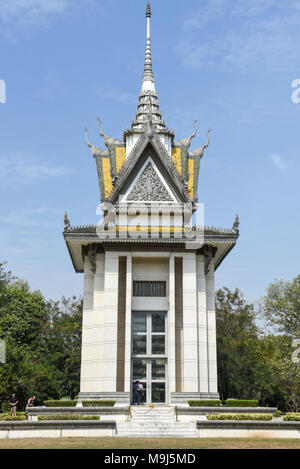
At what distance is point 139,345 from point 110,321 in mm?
2102

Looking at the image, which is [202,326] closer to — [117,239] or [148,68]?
[117,239]

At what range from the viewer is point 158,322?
27953 mm

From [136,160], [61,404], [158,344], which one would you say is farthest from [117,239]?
[61,404]

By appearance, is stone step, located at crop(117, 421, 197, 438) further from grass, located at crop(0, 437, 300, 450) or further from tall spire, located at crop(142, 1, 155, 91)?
tall spire, located at crop(142, 1, 155, 91)

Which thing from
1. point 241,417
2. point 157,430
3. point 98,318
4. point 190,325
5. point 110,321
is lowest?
point 157,430

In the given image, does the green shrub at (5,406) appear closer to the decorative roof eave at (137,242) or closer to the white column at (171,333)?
the decorative roof eave at (137,242)

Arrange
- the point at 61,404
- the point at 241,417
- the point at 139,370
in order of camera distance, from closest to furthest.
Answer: the point at 241,417 < the point at 61,404 < the point at 139,370

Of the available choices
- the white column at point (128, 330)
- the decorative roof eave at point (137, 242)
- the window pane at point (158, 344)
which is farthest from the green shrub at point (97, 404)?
the decorative roof eave at point (137, 242)

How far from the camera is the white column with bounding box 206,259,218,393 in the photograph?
27.4m

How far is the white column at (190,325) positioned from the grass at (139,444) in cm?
893

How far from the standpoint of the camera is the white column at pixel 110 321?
25970 mm

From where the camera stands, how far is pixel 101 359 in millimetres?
27062
